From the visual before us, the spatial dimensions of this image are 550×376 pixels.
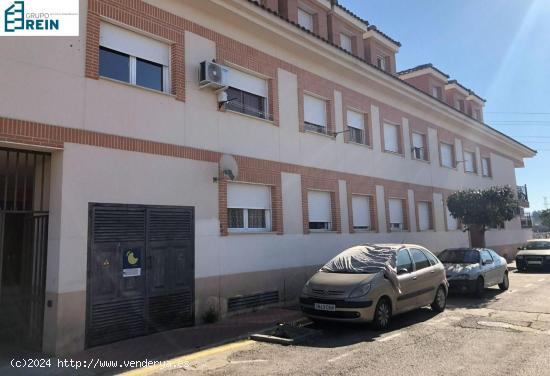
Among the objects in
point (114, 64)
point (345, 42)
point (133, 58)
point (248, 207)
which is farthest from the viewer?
point (345, 42)

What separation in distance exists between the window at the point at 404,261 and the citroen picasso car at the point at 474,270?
3174mm

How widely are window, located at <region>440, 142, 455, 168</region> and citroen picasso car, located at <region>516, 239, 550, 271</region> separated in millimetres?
5109

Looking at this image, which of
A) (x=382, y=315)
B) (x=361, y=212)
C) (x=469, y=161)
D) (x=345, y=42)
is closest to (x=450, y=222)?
(x=469, y=161)

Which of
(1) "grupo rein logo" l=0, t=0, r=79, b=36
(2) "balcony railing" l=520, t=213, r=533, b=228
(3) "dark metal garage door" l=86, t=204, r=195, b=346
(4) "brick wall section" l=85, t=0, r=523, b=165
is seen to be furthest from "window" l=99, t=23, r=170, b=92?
(2) "balcony railing" l=520, t=213, r=533, b=228

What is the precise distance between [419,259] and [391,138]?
8.41 metres

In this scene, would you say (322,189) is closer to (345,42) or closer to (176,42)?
(176,42)

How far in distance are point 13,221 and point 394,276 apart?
747 cm

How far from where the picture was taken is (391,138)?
1744 cm

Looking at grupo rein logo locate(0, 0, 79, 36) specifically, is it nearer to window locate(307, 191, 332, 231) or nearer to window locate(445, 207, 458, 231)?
window locate(307, 191, 332, 231)

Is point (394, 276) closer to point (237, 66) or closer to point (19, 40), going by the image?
point (237, 66)

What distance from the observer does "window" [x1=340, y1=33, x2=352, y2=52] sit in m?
17.1

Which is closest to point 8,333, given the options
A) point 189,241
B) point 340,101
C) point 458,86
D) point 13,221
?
point 13,221

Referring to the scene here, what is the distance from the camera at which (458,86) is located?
25.1 metres

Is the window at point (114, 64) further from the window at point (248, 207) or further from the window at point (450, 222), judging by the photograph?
the window at point (450, 222)
